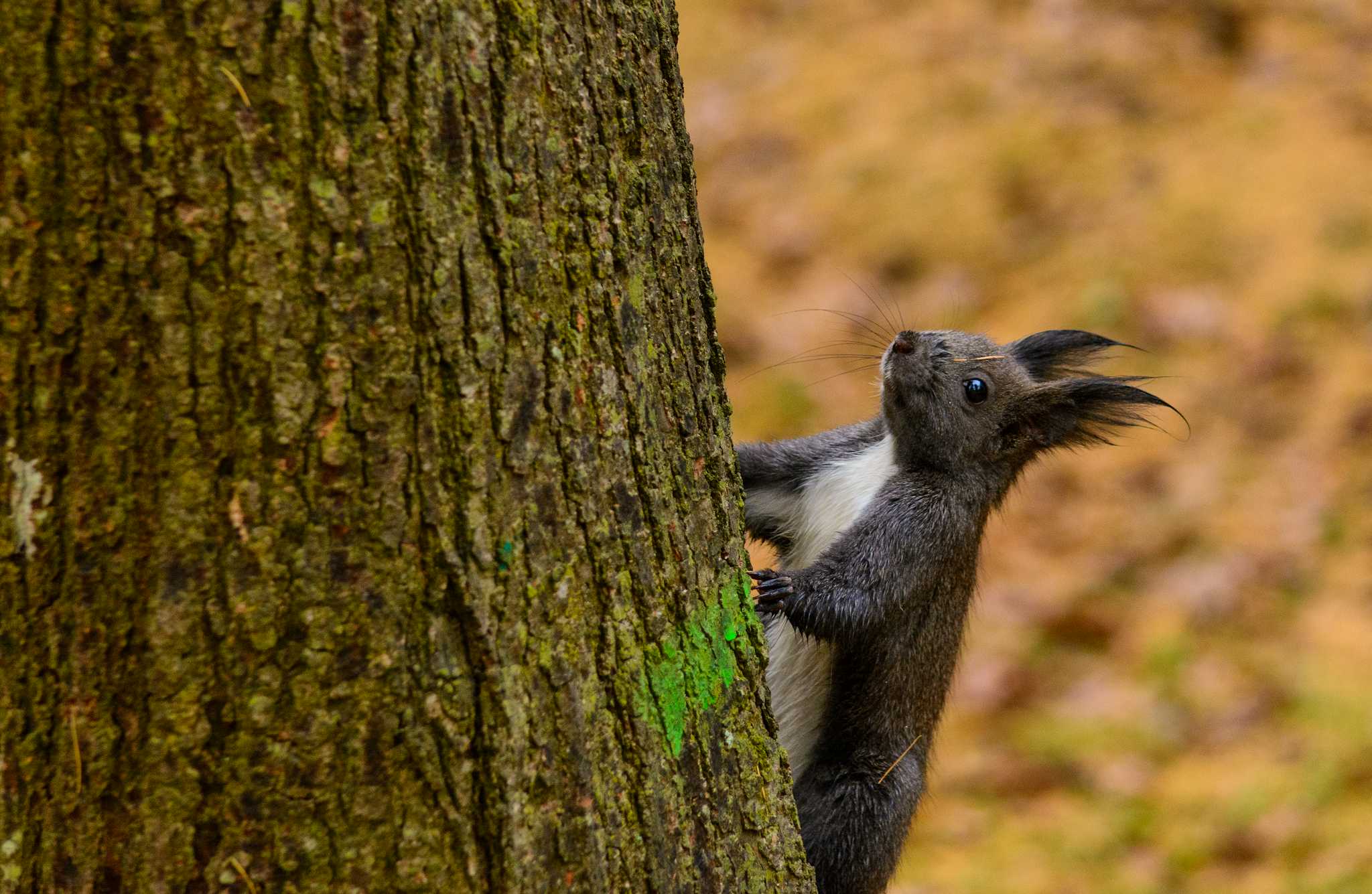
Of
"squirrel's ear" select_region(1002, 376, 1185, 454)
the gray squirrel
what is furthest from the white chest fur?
"squirrel's ear" select_region(1002, 376, 1185, 454)

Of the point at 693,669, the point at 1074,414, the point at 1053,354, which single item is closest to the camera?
the point at 693,669

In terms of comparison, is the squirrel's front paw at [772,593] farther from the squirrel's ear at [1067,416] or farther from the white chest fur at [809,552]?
the squirrel's ear at [1067,416]

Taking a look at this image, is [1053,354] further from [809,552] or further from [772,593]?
[772,593]

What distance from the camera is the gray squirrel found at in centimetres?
293

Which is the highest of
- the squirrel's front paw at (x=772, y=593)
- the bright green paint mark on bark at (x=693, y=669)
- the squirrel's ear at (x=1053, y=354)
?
the squirrel's ear at (x=1053, y=354)

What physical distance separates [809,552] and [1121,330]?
4698 millimetres

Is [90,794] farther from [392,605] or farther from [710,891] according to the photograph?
[710,891]

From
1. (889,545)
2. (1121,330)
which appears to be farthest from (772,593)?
(1121,330)

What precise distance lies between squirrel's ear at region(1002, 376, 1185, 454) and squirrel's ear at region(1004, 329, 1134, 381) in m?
0.13

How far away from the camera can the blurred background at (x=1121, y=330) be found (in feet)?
16.6

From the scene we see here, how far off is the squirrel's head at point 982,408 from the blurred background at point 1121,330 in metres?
0.81

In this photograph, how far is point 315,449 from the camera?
163cm

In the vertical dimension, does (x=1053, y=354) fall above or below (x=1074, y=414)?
above

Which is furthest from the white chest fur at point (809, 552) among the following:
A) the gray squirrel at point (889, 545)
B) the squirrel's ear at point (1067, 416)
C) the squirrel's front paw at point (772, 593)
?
the squirrel's ear at point (1067, 416)
